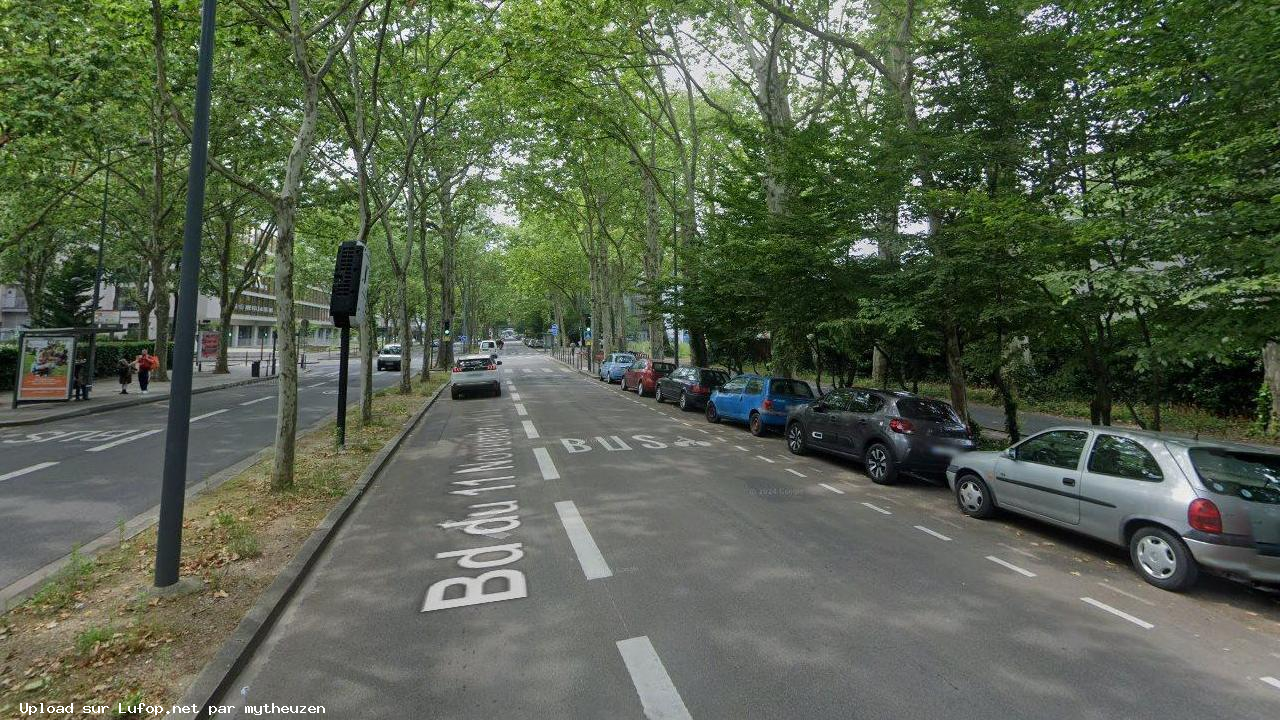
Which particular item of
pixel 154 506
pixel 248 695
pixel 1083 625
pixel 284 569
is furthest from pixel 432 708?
pixel 154 506

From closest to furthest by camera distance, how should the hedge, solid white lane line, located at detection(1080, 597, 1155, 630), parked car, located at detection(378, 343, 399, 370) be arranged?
solid white lane line, located at detection(1080, 597, 1155, 630) < the hedge < parked car, located at detection(378, 343, 399, 370)

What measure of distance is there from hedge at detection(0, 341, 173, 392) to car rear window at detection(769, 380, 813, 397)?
20746 millimetres

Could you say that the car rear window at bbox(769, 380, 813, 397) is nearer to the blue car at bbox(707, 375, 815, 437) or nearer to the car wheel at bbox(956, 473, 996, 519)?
the blue car at bbox(707, 375, 815, 437)

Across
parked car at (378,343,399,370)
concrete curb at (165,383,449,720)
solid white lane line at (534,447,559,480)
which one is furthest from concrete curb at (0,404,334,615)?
parked car at (378,343,399,370)

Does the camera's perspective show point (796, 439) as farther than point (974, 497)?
Yes

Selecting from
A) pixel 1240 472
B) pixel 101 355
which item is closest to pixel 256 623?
pixel 1240 472

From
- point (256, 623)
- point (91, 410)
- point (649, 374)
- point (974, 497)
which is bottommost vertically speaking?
point (91, 410)

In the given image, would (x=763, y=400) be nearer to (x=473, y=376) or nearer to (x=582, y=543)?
(x=582, y=543)

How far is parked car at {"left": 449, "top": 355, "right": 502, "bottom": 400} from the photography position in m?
21.8

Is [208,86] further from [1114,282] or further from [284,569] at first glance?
[1114,282]

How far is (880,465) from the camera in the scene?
9.27m

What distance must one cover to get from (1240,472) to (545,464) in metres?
8.44

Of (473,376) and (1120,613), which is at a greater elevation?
(473,376)

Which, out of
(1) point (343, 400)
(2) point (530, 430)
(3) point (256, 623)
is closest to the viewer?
(3) point (256, 623)
